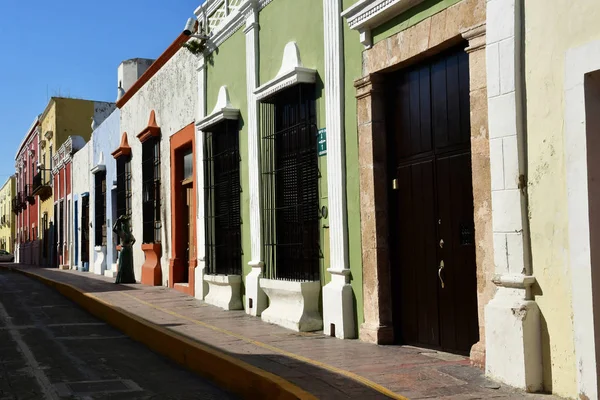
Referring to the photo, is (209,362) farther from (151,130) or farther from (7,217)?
(7,217)

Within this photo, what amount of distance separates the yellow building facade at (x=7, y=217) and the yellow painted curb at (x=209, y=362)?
147ft

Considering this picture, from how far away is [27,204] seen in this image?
140ft

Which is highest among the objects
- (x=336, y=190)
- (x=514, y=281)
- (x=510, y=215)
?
(x=336, y=190)

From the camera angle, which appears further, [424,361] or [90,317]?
[90,317]

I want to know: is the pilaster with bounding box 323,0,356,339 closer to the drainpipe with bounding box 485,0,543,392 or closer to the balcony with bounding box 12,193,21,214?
the drainpipe with bounding box 485,0,543,392

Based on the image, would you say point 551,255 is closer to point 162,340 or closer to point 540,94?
point 540,94

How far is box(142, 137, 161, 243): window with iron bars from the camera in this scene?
1548 centimetres

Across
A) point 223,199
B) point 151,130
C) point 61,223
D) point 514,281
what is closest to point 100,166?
point 151,130

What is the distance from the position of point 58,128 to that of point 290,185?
89.2 ft

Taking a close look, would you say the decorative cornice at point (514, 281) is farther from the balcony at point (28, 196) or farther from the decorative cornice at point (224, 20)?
the balcony at point (28, 196)

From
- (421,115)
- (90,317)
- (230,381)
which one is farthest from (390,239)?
(90,317)

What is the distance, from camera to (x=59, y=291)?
1680 cm

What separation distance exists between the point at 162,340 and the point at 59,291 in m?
9.63

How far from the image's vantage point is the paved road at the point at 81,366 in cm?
587
